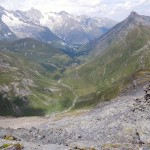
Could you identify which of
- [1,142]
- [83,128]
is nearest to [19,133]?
[83,128]

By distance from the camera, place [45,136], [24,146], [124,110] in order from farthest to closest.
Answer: [124,110] → [45,136] → [24,146]

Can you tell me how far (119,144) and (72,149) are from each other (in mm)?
6658

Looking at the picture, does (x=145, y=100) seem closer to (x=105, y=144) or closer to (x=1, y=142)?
(x=105, y=144)

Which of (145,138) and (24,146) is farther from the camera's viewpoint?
(145,138)

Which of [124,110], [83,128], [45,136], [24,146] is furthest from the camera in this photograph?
[124,110]

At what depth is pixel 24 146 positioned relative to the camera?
43.5m

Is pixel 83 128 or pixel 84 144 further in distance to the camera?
pixel 83 128

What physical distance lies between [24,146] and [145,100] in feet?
102

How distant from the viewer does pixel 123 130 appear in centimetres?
5406

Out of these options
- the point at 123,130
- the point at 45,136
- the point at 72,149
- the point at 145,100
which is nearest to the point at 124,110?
the point at 145,100

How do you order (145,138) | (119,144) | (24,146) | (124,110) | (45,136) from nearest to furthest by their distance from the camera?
(24,146)
(119,144)
(145,138)
(45,136)
(124,110)

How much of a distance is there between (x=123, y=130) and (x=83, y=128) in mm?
8190

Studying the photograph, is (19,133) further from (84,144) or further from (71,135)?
(84,144)

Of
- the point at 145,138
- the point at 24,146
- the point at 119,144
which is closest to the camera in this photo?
the point at 24,146
